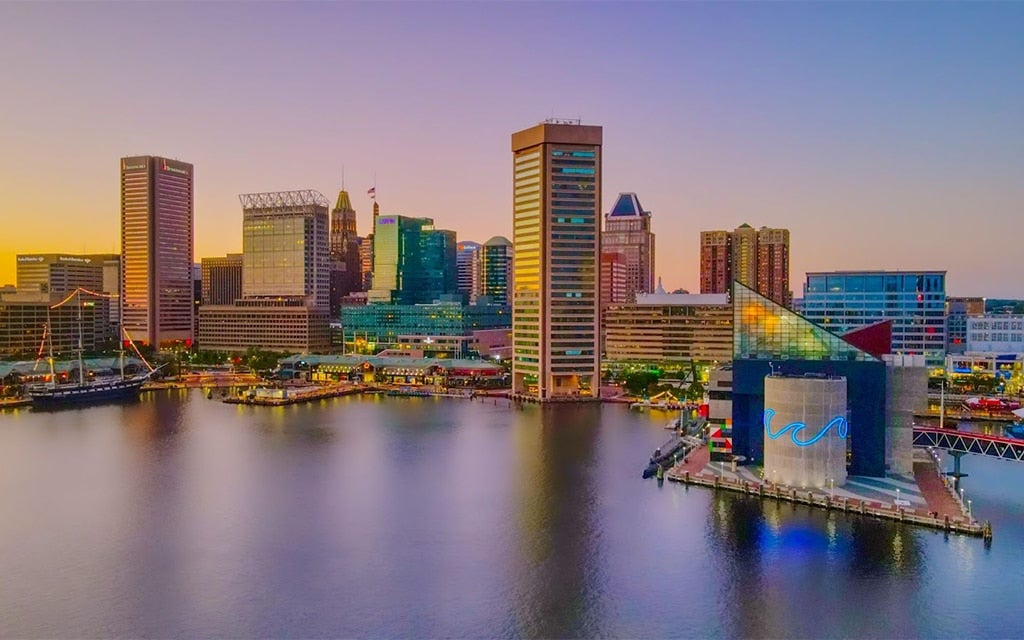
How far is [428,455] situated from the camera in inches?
2105

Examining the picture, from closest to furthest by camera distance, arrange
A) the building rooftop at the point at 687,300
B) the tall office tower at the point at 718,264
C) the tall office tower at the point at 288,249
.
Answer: the building rooftop at the point at 687,300 < the tall office tower at the point at 288,249 < the tall office tower at the point at 718,264

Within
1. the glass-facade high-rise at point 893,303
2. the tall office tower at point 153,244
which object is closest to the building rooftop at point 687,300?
the glass-facade high-rise at point 893,303

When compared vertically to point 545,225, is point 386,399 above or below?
below

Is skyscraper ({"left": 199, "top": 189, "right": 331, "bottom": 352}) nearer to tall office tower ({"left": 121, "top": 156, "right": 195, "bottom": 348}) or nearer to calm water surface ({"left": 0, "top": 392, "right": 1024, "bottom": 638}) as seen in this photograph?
tall office tower ({"left": 121, "top": 156, "right": 195, "bottom": 348})

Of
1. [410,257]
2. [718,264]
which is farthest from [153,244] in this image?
[718,264]

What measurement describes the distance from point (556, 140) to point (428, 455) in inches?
1639

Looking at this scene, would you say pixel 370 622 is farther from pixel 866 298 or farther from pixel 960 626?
pixel 866 298

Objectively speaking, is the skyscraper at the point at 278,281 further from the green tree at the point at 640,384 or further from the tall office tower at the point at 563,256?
the green tree at the point at 640,384

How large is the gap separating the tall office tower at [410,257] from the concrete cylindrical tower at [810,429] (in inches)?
5207

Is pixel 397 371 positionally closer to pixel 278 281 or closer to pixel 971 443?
pixel 278 281

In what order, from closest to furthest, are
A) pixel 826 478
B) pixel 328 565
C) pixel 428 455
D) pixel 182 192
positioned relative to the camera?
pixel 328 565 < pixel 826 478 < pixel 428 455 < pixel 182 192

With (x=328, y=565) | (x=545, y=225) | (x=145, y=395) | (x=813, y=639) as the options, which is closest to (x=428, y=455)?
(x=328, y=565)

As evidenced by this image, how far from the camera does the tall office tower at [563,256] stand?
8512 cm

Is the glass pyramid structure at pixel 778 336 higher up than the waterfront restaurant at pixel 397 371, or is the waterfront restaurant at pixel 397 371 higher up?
the glass pyramid structure at pixel 778 336
